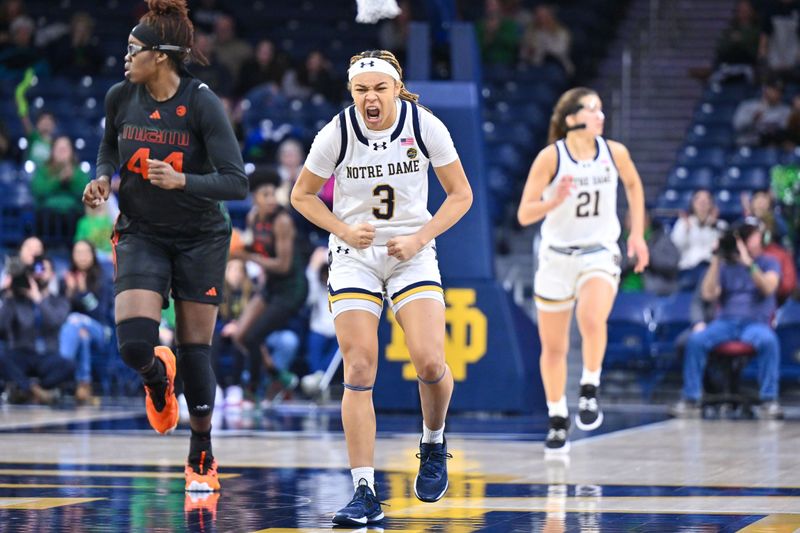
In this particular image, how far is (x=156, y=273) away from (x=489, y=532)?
229 centimetres

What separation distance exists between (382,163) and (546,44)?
47.8 feet

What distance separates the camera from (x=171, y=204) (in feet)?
26.0

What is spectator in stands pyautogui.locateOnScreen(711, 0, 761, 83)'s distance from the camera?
804 inches

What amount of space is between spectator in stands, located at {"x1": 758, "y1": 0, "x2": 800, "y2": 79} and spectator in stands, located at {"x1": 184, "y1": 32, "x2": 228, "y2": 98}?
7.05m

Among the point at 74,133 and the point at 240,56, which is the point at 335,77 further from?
the point at 74,133

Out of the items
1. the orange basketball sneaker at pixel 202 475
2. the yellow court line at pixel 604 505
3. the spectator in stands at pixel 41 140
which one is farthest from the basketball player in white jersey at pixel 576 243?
the spectator in stands at pixel 41 140

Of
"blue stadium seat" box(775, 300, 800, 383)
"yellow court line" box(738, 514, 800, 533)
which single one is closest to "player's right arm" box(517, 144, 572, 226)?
"yellow court line" box(738, 514, 800, 533)

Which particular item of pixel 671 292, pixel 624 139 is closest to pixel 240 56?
pixel 624 139

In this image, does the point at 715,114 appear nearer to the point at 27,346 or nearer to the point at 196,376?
the point at 27,346

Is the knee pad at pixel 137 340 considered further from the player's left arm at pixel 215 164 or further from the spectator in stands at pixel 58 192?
the spectator in stands at pixel 58 192

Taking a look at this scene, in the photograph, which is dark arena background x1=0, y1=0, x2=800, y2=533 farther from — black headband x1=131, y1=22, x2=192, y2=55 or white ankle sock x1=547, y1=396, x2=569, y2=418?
black headband x1=131, y1=22, x2=192, y2=55

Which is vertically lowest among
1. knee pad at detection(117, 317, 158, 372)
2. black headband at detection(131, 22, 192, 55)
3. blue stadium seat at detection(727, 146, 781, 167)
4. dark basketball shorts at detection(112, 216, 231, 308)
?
knee pad at detection(117, 317, 158, 372)

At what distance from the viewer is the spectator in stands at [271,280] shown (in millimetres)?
15023

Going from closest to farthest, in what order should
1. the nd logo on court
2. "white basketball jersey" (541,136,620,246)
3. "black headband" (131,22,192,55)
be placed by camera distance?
"black headband" (131,22,192,55), "white basketball jersey" (541,136,620,246), the nd logo on court
